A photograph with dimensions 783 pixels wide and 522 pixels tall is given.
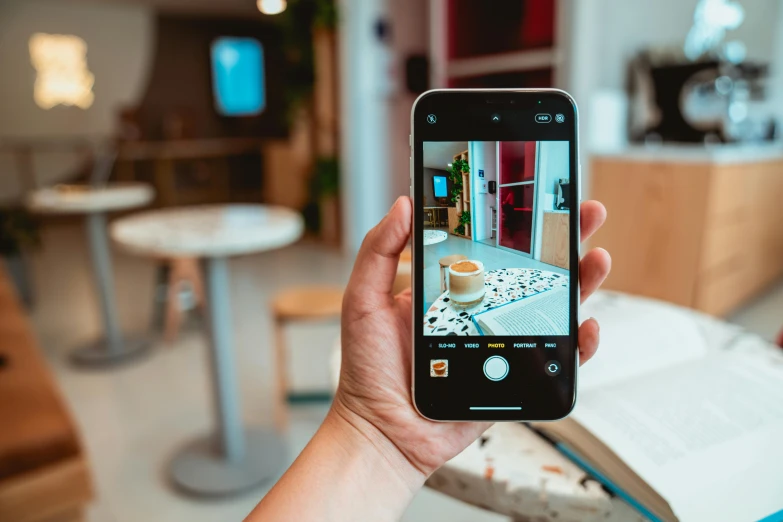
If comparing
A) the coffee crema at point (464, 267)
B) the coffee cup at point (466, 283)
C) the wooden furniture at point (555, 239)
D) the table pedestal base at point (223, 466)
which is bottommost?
the table pedestal base at point (223, 466)

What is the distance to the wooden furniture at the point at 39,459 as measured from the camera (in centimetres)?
112

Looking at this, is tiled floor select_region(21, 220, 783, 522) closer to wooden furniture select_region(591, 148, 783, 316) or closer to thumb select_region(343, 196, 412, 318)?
thumb select_region(343, 196, 412, 318)

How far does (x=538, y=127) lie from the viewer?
1.48ft

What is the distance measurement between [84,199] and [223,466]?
1.31m

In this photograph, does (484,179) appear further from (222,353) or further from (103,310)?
(103,310)

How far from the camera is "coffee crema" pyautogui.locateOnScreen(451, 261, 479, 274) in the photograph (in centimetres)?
45

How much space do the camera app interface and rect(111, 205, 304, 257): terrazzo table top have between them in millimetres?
976

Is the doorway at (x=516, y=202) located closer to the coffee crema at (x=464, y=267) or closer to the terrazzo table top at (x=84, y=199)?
the coffee crema at (x=464, y=267)

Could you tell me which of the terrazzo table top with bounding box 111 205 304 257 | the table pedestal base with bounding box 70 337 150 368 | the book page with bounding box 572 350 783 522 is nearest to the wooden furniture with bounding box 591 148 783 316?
the terrazzo table top with bounding box 111 205 304 257

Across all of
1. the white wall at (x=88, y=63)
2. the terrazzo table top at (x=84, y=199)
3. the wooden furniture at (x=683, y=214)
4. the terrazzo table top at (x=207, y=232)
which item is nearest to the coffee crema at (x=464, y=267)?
the terrazzo table top at (x=207, y=232)

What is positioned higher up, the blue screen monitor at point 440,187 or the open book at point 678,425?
the blue screen monitor at point 440,187

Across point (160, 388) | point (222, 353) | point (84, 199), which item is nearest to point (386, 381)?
point (222, 353)

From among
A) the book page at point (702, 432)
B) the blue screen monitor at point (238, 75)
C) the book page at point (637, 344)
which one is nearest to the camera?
the book page at point (702, 432)

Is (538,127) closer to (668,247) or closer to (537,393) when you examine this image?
(537,393)
